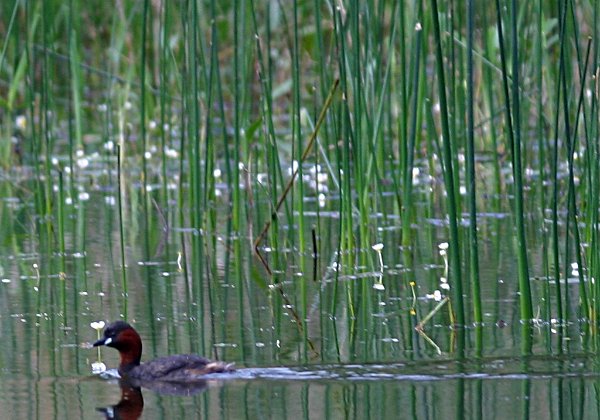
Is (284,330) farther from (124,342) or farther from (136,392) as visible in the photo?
(136,392)

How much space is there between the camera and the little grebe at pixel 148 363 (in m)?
4.02

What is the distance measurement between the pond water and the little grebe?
0.17ft

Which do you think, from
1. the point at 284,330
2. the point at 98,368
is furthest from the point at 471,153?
the point at 98,368

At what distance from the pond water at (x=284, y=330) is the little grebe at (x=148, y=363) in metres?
0.05

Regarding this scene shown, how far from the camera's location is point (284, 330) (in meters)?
4.66

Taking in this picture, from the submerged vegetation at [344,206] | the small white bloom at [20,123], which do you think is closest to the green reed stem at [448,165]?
the submerged vegetation at [344,206]

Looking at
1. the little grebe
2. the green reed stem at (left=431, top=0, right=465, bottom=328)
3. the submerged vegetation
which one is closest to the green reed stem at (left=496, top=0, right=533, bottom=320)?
the submerged vegetation

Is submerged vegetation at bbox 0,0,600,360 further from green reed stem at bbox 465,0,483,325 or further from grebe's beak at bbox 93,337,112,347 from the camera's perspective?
grebe's beak at bbox 93,337,112,347

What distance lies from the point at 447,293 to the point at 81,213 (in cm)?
246

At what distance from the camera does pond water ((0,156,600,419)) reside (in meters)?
3.77

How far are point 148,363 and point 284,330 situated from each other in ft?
2.01

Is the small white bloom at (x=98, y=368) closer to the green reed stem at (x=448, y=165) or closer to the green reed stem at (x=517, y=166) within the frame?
the green reed stem at (x=448, y=165)

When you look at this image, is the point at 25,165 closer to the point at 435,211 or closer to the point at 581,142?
the point at 435,211

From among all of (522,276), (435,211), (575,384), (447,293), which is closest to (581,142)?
(435,211)
